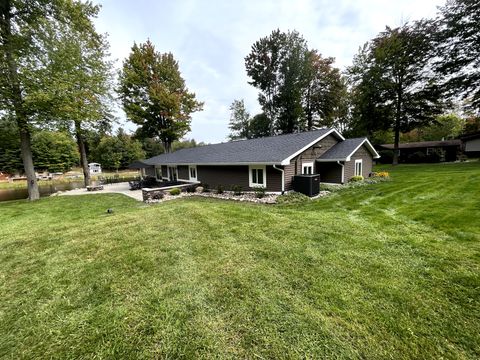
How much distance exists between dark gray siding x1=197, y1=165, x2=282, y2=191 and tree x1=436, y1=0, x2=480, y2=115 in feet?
Result: 83.4

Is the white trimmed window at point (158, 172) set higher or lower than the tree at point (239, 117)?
lower

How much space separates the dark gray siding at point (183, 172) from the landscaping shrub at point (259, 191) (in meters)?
7.32

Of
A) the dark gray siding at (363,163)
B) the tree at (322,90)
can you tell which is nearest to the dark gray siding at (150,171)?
the dark gray siding at (363,163)

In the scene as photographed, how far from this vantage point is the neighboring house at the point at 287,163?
34.9ft

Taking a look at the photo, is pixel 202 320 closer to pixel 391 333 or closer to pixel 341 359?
pixel 341 359

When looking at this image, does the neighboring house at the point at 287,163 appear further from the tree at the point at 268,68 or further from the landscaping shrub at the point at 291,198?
the tree at the point at 268,68

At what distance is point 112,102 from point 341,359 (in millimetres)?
20897

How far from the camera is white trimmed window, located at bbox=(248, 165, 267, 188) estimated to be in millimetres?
11008

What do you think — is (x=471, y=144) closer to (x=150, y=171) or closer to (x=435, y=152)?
(x=435, y=152)

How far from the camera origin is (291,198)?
958 cm

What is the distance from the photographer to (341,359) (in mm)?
1999

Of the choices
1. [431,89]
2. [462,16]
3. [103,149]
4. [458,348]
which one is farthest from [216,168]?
[103,149]

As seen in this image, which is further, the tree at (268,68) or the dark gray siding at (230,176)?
the tree at (268,68)

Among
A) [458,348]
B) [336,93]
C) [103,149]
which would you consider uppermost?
[336,93]
